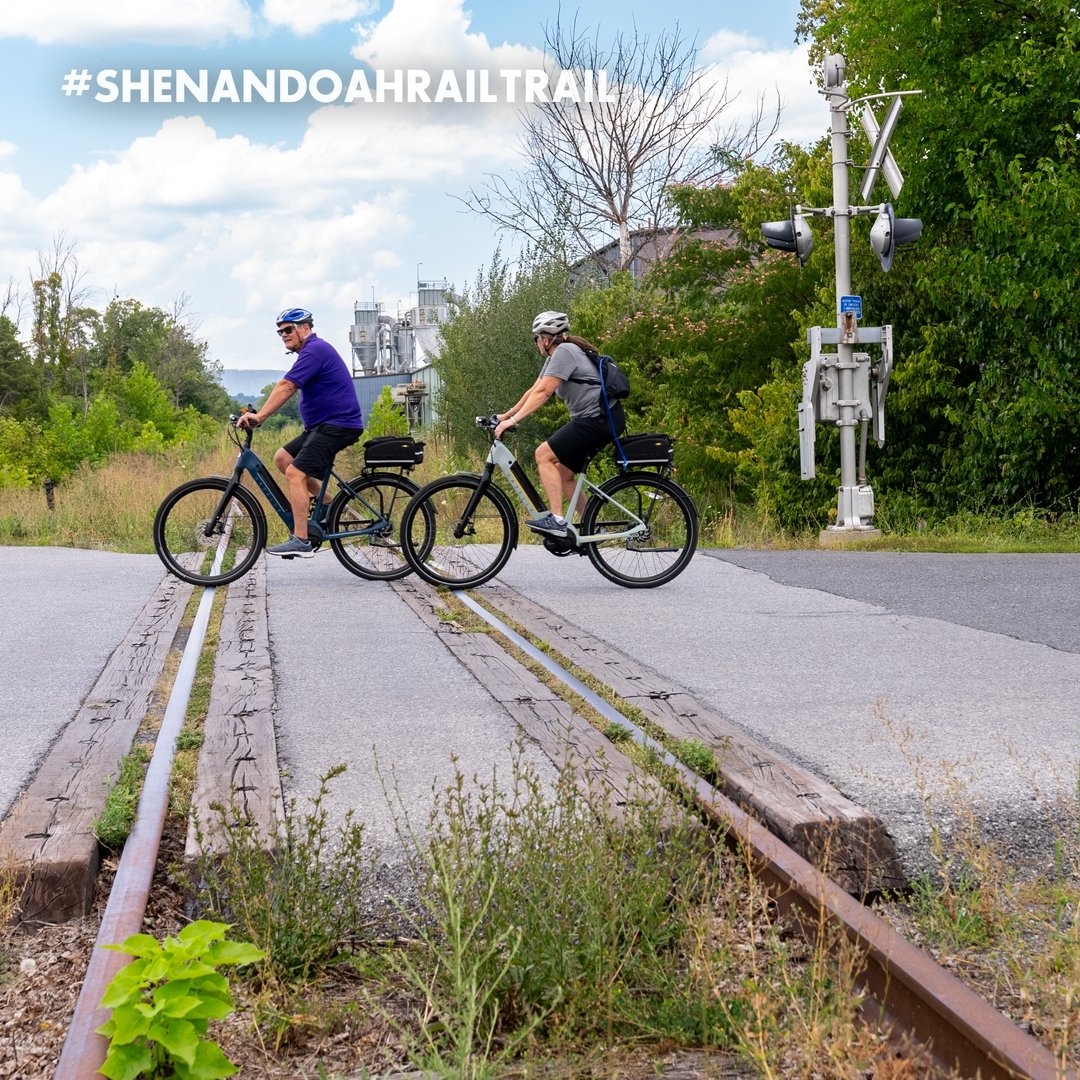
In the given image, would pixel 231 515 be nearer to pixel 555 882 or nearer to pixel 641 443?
pixel 641 443

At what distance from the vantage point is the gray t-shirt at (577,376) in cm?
1005

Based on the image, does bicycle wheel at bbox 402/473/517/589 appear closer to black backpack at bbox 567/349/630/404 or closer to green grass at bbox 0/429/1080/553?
black backpack at bbox 567/349/630/404

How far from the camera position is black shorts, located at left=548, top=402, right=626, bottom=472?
10164 millimetres

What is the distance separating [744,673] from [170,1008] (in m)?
4.52

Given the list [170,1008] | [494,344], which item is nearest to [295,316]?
[170,1008]

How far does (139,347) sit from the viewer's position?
9456 centimetres

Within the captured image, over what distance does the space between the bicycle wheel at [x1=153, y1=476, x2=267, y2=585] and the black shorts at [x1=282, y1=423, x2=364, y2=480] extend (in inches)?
19.7

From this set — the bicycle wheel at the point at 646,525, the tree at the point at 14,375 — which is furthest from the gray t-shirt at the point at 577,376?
the tree at the point at 14,375

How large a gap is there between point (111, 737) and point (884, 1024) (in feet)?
11.8

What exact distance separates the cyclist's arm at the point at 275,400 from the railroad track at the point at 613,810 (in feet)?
8.37

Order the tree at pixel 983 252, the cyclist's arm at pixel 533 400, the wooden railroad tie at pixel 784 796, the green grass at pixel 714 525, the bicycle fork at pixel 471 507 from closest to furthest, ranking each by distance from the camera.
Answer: the wooden railroad tie at pixel 784 796 < the cyclist's arm at pixel 533 400 < the bicycle fork at pixel 471 507 < the green grass at pixel 714 525 < the tree at pixel 983 252

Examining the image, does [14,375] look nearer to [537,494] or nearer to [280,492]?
[280,492]

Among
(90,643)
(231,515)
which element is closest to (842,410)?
(231,515)

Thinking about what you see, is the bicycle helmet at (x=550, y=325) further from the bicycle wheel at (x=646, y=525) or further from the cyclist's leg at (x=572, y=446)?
the bicycle wheel at (x=646, y=525)
